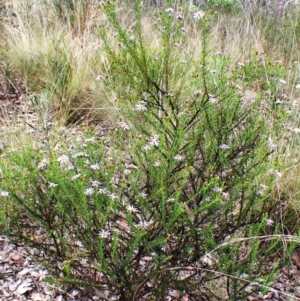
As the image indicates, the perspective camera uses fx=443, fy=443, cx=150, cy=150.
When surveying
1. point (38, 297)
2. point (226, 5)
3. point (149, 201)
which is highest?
point (226, 5)

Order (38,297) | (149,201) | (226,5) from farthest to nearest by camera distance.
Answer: (226,5)
(38,297)
(149,201)

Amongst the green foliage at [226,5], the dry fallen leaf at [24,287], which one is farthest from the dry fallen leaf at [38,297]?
the green foliage at [226,5]

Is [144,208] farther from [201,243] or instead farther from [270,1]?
[270,1]

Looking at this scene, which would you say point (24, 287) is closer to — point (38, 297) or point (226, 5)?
point (38, 297)

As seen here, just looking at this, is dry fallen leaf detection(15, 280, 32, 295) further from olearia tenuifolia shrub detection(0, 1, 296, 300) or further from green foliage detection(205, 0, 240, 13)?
green foliage detection(205, 0, 240, 13)

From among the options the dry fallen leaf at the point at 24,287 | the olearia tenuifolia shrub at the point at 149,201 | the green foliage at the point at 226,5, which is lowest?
the dry fallen leaf at the point at 24,287

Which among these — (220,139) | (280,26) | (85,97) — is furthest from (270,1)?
(220,139)

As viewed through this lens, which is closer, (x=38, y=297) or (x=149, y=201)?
(x=149, y=201)

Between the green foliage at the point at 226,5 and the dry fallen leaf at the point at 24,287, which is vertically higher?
the green foliage at the point at 226,5

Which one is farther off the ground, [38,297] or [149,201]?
[149,201]

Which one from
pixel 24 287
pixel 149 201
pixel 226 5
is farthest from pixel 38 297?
pixel 226 5

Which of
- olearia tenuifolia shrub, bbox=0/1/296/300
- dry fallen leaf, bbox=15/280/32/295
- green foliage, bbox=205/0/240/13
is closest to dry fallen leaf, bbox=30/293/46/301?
dry fallen leaf, bbox=15/280/32/295

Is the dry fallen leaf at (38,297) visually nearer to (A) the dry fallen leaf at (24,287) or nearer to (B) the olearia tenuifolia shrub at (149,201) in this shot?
(A) the dry fallen leaf at (24,287)

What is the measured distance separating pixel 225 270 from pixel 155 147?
1.88 feet
